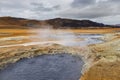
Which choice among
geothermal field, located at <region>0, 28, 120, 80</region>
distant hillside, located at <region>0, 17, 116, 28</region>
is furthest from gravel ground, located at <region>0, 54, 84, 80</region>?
distant hillside, located at <region>0, 17, 116, 28</region>

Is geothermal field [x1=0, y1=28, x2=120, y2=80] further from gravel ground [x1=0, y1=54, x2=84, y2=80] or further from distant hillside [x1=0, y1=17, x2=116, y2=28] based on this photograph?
distant hillside [x1=0, y1=17, x2=116, y2=28]

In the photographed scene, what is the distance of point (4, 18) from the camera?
532 ft

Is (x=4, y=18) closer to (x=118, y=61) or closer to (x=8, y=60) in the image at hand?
(x=8, y=60)

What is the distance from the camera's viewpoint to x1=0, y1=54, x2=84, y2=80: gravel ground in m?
19.0

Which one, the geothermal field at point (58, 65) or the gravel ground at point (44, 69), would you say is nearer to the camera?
the geothermal field at point (58, 65)

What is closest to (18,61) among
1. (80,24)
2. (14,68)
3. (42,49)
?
(14,68)

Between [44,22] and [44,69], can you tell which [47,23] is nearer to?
[44,22]

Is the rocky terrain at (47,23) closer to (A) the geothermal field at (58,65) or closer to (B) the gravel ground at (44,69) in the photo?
(A) the geothermal field at (58,65)

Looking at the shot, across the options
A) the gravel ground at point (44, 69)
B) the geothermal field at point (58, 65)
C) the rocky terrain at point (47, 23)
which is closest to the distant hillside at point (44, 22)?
the rocky terrain at point (47, 23)

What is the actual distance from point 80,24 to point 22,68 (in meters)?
157

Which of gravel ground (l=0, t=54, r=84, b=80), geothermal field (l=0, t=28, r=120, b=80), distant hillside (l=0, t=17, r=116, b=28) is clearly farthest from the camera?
distant hillside (l=0, t=17, r=116, b=28)

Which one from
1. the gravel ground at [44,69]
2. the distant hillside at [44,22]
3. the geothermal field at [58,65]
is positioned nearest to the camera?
the geothermal field at [58,65]

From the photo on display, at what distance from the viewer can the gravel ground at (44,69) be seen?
748 inches

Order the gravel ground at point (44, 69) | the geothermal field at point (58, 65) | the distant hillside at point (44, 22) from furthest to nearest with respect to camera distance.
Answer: the distant hillside at point (44, 22), the gravel ground at point (44, 69), the geothermal field at point (58, 65)
